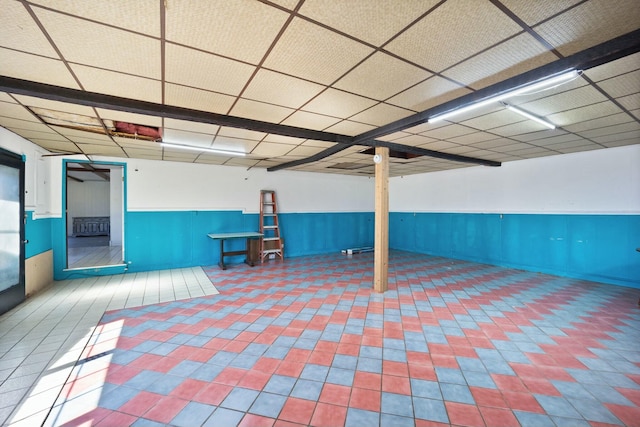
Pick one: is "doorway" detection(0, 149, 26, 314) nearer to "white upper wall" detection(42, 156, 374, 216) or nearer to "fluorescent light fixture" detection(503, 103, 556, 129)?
"white upper wall" detection(42, 156, 374, 216)

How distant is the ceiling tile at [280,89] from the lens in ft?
8.38

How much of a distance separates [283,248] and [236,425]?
20.7 feet

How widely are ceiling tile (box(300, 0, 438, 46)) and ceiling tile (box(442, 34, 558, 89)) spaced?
863 mm

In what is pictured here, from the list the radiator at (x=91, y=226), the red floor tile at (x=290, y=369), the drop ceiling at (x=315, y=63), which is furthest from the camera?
the radiator at (x=91, y=226)

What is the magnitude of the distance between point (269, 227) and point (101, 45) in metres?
5.85

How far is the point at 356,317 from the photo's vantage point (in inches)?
144

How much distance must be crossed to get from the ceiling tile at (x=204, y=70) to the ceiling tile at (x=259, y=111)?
14.9 inches

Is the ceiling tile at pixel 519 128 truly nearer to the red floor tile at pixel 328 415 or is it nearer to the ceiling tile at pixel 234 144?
the ceiling tile at pixel 234 144

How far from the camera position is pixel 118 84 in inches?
104

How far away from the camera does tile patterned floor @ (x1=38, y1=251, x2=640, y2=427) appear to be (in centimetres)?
194

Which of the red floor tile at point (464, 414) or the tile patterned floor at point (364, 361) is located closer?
the red floor tile at point (464, 414)

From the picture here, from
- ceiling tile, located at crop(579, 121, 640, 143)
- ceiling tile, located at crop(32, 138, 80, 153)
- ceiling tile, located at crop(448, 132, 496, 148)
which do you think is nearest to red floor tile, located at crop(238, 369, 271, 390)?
ceiling tile, located at crop(448, 132, 496, 148)

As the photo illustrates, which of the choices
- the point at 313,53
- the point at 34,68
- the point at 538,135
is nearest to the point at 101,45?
the point at 34,68

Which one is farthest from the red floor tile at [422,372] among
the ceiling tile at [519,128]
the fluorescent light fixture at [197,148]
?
the fluorescent light fixture at [197,148]
